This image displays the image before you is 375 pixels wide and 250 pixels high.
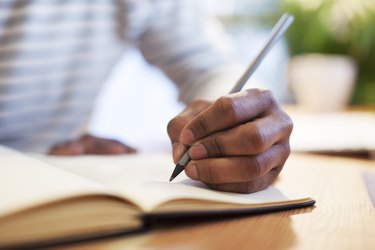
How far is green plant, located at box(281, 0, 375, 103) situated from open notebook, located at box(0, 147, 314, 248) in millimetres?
1569

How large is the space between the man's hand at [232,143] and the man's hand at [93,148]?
316 mm

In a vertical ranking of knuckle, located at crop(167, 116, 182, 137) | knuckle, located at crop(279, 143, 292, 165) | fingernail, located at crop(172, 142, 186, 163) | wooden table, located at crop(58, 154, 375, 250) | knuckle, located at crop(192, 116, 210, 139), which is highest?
knuckle, located at crop(192, 116, 210, 139)

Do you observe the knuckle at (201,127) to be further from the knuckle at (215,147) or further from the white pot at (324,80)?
the white pot at (324,80)

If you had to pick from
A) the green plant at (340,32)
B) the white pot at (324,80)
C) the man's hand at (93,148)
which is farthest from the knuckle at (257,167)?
the green plant at (340,32)

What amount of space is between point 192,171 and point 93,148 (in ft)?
1.25

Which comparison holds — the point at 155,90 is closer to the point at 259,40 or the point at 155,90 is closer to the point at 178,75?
the point at 259,40

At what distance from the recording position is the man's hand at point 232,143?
0.56 meters

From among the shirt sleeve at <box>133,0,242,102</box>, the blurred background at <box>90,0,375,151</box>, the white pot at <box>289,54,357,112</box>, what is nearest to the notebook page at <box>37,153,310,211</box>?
the shirt sleeve at <box>133,0,242,102</box>

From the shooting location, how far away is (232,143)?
564 millimetres

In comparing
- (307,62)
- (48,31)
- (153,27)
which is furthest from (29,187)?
(307,62)

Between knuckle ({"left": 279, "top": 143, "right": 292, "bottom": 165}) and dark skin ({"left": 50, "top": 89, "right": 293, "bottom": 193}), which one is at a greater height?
dark skin ({"left": 50, "top": 89, "right": 293, "bottom": 193})

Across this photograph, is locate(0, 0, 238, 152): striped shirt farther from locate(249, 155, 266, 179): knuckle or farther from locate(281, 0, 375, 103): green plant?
locate(281, 0, 375, 103): green plant

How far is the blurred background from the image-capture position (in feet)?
6.29

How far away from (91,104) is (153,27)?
225 millimetres
